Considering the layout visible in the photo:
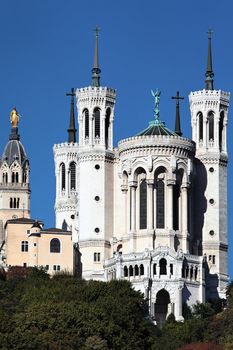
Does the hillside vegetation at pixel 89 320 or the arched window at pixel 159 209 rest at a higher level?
the arched window at pixel 159 209

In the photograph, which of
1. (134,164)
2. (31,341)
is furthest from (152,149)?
(31,341)

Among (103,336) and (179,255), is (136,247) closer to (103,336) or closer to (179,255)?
(179,255)

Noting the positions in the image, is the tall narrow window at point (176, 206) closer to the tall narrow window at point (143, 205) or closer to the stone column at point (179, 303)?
the tall narrow window at point (143, 205)

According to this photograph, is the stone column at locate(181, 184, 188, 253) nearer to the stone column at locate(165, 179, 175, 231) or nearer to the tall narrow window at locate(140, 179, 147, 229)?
the stone column at locate(165, 179, 175, 231)

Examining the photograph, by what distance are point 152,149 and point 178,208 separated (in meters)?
6.37

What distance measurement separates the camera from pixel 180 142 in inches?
7840

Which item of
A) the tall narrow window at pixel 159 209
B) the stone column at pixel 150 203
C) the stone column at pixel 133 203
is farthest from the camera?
the stone column at pixel 133 203

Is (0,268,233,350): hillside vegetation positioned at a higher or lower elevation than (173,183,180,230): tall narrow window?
lower

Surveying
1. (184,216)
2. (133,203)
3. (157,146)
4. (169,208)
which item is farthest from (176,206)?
(157,146)

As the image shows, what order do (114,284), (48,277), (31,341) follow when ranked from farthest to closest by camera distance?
(48,277), (114,284), (31,341)

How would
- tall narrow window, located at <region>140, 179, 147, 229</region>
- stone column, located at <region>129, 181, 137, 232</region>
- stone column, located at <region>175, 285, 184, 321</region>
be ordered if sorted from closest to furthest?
stone column, located at <region>175, 285, 184, 321</region> < tall narrow window, located at <region>140, 179, 147, 229</region> < stone column, located at <region>129, 181, 137, 232</region>

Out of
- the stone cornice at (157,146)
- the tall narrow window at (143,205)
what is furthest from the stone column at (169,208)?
the stone cornice at (157,146)

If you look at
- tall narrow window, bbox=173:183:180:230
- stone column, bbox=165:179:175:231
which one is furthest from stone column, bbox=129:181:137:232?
tall narrow window, bbox=173:183:180:230

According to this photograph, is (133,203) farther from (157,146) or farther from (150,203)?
(157,146)
